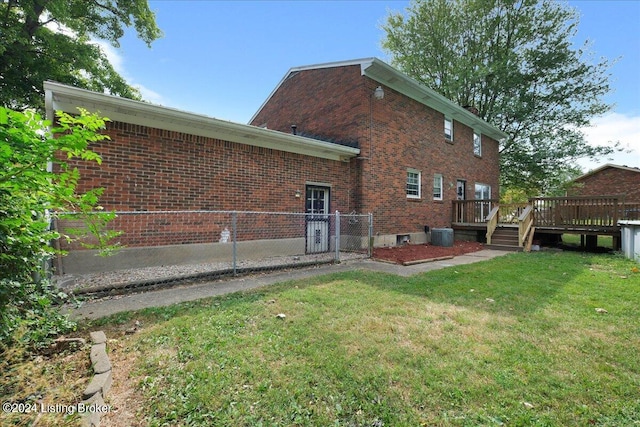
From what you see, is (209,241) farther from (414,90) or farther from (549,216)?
(549,216)

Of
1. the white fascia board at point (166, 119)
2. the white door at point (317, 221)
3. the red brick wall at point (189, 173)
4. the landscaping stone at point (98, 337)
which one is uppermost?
the white fascia board at point (166, 119)

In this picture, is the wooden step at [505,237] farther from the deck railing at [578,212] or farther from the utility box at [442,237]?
the utility box at [442,237]

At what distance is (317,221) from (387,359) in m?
7.26

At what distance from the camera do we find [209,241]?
24.3 ft

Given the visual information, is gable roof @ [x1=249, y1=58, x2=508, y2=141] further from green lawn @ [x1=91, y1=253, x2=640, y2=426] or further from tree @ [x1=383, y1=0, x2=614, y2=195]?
green lawn @ [x1=91, y1=253, x2=640, y2=426]

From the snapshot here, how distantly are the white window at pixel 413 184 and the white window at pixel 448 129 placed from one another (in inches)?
135

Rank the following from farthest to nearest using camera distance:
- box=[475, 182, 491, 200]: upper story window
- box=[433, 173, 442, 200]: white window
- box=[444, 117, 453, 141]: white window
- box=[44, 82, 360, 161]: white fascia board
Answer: box=[475, 182, 491, 200]: upper story window < box=[444, 117, 453, 141]: white window < box=[433, 173, 442, 200]: white window < box=[44, 82, 360, 161]: white fascia board

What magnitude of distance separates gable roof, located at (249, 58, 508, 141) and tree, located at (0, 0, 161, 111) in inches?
291

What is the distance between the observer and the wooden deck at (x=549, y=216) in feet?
34.9

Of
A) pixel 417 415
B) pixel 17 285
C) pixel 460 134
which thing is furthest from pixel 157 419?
pixel 460 134

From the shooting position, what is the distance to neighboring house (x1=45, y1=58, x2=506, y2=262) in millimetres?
6203

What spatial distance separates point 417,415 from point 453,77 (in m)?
23.2

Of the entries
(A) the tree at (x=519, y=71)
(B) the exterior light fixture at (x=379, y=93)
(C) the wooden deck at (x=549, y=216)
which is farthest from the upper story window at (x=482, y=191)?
(B) the exterior light fixture at (x=379, y=93)

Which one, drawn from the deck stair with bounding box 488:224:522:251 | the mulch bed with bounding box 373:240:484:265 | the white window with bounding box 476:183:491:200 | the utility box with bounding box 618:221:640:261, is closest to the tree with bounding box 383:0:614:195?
the white window with bounding box 476:183:491:200
